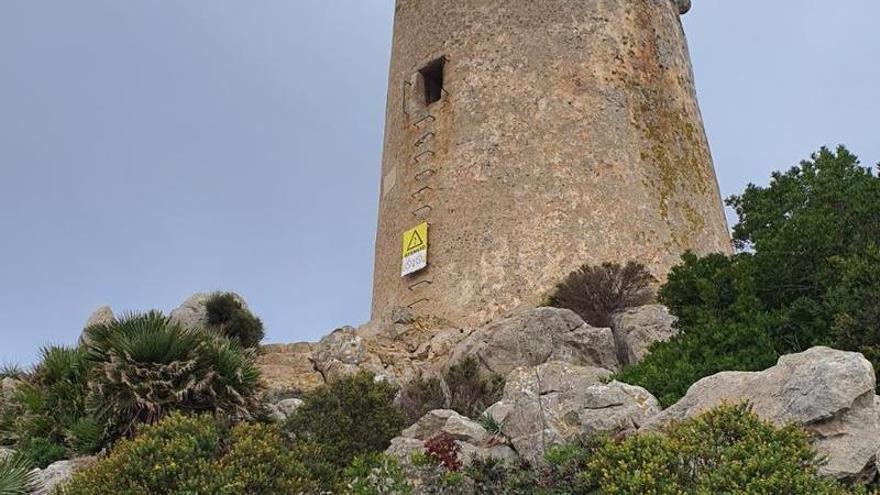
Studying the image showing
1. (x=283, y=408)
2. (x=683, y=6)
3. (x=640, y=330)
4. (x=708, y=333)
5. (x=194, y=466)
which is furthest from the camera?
(x=683, y=6)

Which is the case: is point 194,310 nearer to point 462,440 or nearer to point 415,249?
point 415,249

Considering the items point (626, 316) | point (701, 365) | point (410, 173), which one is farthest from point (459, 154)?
point (701, 365)

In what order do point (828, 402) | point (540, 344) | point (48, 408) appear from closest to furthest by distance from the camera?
point (828, 402) → point (48, 408) → point (540, 344)

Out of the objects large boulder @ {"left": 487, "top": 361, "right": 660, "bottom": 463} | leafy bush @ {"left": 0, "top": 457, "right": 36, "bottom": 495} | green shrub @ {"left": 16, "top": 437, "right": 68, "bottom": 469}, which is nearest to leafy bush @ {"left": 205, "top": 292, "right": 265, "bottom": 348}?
green shrub @ {"left": 16, "top": 437, "right": 68, "bottom": 469}

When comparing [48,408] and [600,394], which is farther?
[48,408]

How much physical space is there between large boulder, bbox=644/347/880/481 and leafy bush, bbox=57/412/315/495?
3.21 metres

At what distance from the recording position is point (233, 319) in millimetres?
18250

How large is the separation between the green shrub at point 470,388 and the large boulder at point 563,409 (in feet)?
6.68

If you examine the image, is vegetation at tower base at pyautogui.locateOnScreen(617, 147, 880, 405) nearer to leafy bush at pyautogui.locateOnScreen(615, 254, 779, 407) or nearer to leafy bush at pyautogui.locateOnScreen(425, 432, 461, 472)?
leafy bush at pyautogui.locateOnScreen(615, 254, 779, 407)

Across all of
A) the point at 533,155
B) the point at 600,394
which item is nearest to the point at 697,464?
the point at 600,394

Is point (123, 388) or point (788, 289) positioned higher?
point (788, 289)

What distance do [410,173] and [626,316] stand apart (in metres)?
5.94

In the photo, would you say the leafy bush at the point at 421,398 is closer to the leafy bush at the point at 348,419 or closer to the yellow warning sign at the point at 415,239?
the leafy bush at the point at 348,419

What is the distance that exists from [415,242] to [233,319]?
3.51m
